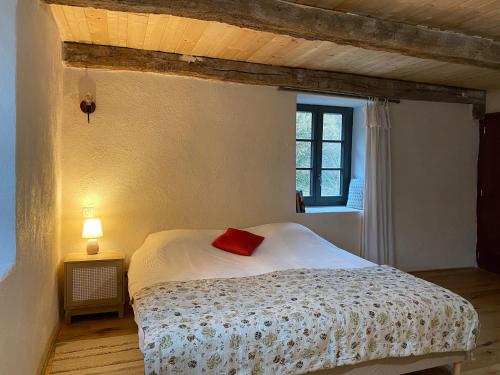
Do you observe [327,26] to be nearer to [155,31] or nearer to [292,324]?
[155,31]

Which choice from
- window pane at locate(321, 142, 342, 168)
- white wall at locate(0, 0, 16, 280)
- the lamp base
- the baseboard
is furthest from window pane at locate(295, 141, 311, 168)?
Answer: white wall at locate(0, 0, 16, 280)

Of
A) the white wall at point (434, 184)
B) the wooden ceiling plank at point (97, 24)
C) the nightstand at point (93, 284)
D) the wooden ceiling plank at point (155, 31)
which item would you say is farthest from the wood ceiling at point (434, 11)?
the nightstand at point (93, 284)

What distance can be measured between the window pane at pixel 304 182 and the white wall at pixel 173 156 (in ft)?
1.61

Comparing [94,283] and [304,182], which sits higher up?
[304,182]

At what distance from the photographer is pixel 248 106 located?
371 centimetres

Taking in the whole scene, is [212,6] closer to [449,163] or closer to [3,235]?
[3,235]

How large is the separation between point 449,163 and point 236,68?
116 inches

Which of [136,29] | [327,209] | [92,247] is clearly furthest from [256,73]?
[92,247]

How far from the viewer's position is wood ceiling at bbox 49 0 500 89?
235 cm

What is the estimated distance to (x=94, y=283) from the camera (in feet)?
9.78

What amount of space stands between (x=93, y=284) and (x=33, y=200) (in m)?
1.20

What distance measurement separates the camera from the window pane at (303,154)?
4.35 metres

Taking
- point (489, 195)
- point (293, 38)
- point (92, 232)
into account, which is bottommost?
point (92, 232)

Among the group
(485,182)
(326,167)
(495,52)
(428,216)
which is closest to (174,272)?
(326,167)
